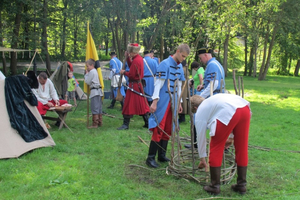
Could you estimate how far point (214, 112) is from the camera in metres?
3.65

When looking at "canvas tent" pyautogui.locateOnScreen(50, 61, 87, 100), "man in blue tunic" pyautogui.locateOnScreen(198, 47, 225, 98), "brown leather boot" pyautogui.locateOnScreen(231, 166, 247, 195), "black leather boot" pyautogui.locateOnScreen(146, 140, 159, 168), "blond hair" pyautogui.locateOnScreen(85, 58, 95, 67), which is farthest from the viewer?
"canvas tent" pyautogui.locateOnScreen(50, 61, 87, 100)

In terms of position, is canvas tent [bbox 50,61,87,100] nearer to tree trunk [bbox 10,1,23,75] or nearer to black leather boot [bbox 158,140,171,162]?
tree trunk [bbox 10,1,23,75]

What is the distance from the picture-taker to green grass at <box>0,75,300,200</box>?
392cm

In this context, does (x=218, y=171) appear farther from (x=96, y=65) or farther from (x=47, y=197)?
(x=96, y=65)

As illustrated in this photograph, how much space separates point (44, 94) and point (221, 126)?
4917 millimetres

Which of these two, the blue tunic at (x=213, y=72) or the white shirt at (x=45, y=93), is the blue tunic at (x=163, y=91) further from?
the white shirt at (x=45, y=93)

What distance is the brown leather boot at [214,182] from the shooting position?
147 inches

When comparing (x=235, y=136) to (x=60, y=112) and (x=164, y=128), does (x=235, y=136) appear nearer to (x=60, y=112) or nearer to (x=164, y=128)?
(x=164, y=128)

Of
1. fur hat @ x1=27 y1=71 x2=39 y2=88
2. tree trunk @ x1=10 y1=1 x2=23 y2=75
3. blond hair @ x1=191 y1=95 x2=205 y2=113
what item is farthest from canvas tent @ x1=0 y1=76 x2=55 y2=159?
tree trunk @ x1=10 y1=1 x2=23 y2=75

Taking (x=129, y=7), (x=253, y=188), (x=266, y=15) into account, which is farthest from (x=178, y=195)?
(x=266, y=15)

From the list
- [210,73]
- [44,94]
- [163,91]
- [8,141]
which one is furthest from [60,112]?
[210,73]

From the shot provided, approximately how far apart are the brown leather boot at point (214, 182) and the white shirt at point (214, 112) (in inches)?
12.1

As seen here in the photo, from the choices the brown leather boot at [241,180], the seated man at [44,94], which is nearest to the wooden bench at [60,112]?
the seated man at [44,94]

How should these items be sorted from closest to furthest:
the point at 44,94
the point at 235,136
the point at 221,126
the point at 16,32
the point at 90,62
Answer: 1. the point at 221,126
2. the point at 235,136
3. the point at 44,94
4. the point at 90,62
5. the point at 16,32
